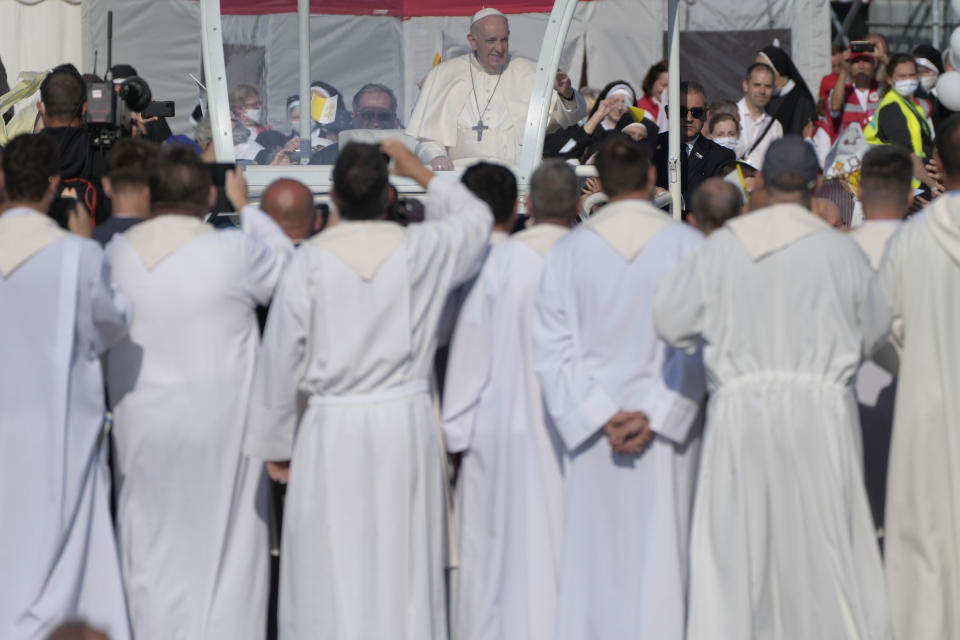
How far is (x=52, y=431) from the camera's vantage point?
6410mm

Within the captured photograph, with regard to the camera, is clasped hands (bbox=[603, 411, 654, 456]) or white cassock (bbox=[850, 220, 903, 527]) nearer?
clasped hands (bbox=[603, 411, 654, 456])

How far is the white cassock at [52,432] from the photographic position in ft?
20.9

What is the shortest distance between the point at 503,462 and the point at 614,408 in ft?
1.79

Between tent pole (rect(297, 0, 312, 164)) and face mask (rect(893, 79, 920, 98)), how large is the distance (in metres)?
5.30

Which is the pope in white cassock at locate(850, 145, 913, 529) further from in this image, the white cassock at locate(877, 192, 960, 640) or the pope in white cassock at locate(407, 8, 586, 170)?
the pope in white cassock at locate(407, 8, 586, 170)

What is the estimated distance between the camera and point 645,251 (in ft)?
21.1

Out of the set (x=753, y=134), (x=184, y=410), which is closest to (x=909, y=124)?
(x=753, y=134)

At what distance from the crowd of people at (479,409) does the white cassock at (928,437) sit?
10 mm

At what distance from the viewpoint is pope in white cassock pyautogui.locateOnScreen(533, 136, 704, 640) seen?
634 centimetres

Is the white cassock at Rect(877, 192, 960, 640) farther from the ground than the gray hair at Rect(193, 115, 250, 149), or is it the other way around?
the gray hair at Rect(193, 115, 250, 149)

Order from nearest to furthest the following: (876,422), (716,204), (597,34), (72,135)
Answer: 1. (716,204)
2. (876,422)
3. (72,135)
4. (597,34)

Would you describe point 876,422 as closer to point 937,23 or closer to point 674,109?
point 674,109

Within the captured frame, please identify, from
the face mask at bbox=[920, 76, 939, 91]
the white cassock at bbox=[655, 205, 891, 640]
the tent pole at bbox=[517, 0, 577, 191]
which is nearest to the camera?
the white cassock at bbox=[655, 205, 891, 640]

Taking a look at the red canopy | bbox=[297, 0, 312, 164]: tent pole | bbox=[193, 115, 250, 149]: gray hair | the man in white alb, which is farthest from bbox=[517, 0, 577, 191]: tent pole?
the man in white alb
